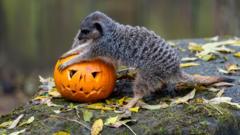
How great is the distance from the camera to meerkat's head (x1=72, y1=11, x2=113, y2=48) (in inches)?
153

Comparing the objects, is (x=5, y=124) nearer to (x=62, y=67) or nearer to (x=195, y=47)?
(x=62, y=67)

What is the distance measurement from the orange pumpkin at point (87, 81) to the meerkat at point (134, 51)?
56 millimetres

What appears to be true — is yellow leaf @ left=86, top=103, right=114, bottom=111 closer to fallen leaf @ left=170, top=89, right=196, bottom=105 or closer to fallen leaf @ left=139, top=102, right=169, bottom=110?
fallen leaf @ left=139, top=102, right=169, bottom=110

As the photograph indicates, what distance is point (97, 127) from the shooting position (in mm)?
3408

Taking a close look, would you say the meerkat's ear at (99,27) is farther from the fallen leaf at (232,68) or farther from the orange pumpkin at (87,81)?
the fallen leaf at (232,68)

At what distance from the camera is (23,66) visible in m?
11.9

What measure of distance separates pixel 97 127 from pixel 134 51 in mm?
767

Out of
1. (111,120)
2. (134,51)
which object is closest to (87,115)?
(111,120)

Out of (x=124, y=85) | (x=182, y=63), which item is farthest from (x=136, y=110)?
(x=182, y=63)

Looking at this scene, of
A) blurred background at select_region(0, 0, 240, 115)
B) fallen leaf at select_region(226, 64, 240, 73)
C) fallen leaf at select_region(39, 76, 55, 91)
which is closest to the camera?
fallen leaf at select_region(39, 76, 55, 91)

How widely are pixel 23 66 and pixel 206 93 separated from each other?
27.1 ft

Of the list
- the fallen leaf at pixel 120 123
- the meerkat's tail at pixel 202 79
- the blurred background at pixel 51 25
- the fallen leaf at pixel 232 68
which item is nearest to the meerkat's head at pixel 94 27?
the meerkat's tail at pixel 202 79

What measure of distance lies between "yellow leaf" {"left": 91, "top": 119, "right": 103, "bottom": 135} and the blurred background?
751 centimetres

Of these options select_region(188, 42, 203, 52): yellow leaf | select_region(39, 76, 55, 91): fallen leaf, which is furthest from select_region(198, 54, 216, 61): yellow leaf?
select_region(39, 76, 55, 91): fallen leaf
